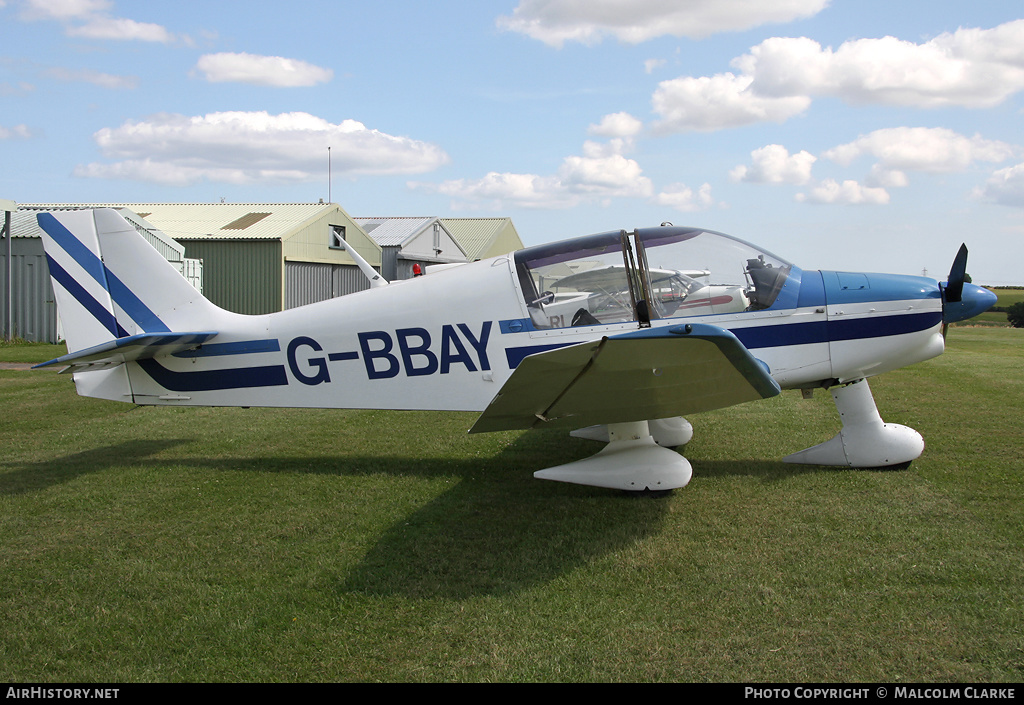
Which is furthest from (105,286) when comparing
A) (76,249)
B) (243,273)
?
(243,273)

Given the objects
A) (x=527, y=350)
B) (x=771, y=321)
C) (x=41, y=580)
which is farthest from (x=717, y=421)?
(x=41, y=580)

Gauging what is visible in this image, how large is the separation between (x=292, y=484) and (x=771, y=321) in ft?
13.3

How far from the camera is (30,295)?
18.5 metres

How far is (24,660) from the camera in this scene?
3.02 m

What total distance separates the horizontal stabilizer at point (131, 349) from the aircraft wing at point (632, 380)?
3.06 meters

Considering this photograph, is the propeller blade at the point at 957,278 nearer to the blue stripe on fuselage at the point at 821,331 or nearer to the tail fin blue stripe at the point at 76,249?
the blue stripe on fuselage at the point at 821,331

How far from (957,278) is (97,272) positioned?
23.7 feet

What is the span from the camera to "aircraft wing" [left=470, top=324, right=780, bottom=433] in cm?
373

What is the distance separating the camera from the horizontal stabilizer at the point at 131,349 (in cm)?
567

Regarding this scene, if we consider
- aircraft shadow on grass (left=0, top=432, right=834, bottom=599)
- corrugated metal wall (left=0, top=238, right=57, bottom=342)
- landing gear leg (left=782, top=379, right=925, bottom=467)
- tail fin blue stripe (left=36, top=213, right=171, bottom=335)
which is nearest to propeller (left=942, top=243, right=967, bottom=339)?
landing gear leg (left=782, top=379, right=925, bottom=467)

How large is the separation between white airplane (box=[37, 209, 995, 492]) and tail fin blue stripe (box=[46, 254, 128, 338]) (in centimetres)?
1

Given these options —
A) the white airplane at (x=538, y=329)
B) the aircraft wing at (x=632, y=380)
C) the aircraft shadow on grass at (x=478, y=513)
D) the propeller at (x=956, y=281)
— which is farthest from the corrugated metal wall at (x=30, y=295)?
the propeller at (x=956, y=281)

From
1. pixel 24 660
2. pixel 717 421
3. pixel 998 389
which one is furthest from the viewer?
pixel 998 389
